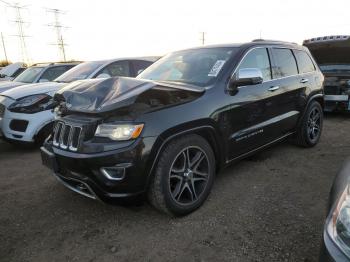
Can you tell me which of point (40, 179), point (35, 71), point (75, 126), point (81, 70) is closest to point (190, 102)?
point (75, 126)

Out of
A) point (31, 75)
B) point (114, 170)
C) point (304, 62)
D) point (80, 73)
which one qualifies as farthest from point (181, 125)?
point (31, 75)

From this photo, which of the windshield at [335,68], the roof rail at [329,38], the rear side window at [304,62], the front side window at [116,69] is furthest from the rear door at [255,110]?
the windshield at [335,68]

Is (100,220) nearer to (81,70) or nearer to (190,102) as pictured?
(190,102)

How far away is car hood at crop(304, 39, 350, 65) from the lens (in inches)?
281

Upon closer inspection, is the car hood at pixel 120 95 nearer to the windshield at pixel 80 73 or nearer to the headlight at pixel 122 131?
the headlight at pixel 122 131

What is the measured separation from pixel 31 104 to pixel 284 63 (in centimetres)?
414

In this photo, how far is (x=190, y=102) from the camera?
9.70 ft

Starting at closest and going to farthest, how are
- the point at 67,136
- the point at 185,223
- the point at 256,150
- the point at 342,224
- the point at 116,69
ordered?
1. the point at 342,224
2. the point at 67,136
3. the point at 185,223
4. the point at 256,150
5. the point at 116,69

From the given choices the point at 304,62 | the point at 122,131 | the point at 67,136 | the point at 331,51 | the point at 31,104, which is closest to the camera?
the point at 122,131

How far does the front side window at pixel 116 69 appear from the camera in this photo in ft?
21.3

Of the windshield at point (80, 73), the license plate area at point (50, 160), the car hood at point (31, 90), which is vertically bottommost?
the license plate area at point (50, 160)

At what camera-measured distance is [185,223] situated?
2.95 meters

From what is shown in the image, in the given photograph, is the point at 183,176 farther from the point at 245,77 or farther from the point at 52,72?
the point at 52,72

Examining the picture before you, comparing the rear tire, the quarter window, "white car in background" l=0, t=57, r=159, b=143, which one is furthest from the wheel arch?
the quarter window
